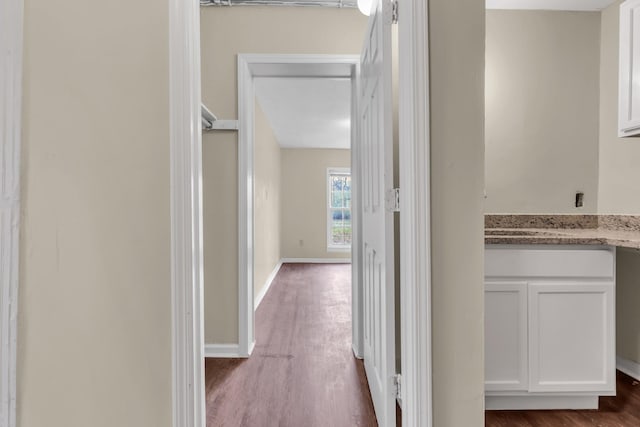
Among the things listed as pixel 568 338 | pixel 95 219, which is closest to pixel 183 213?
pixel 95 219

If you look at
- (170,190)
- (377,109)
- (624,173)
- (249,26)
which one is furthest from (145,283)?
(624,173)

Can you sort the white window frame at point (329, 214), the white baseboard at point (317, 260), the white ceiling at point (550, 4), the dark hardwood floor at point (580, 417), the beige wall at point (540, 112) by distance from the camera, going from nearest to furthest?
the dark hardwood floor at point (580, 417)
the white ceiling at point (550, 4)
the beige wall at point (540, 112)
the white baseboard at point (317, 260)
the white window frame at point (329, 214)

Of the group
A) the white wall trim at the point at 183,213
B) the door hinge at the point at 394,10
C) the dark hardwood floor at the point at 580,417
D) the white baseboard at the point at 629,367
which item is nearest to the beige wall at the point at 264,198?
the white wall trim at the point at 183,213

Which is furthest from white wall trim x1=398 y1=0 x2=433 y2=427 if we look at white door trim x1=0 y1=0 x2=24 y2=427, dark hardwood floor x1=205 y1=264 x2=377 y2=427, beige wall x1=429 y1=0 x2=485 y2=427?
white door trim x1=0 y1=0 x2=24 y2=427

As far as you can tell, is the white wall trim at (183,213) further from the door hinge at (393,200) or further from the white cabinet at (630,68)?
the white cabinet at (630,68)

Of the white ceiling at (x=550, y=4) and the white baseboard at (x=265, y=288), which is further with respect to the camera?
the white baseboard at (x=265, y=288)

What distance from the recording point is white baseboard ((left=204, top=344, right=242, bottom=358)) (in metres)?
2.42

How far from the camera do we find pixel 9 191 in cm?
76

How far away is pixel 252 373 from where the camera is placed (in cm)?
217

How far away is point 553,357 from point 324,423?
1.19 m

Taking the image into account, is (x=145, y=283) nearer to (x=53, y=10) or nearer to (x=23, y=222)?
(x=23, y=222)

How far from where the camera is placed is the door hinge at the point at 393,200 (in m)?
1.25

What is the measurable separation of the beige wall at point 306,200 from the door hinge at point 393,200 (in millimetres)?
6288

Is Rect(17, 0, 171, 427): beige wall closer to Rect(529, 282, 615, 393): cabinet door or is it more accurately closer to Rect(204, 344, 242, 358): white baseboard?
Rect(204, 344, 242, 358): white baseboard
